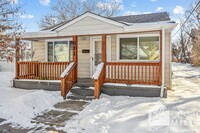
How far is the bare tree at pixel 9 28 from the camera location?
648cm

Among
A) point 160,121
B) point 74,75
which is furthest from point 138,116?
point 74,75

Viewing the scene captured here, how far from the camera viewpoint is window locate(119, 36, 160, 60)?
935cm

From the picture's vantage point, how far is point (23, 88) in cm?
1001

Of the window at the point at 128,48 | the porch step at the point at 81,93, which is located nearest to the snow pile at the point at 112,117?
the porch step at the point at 81,93

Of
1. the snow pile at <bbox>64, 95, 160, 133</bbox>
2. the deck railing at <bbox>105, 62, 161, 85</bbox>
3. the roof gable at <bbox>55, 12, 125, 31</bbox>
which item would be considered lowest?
the snow pile at <bbox>64, 95, 160, 133</bbox>

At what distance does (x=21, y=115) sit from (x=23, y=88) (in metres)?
4.60

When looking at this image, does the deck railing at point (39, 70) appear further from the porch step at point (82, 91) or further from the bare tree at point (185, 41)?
the bare tree at point (185, 41)

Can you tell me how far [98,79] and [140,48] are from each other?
3.00m

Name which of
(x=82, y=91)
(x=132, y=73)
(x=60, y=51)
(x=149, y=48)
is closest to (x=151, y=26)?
(x=149, y=48)

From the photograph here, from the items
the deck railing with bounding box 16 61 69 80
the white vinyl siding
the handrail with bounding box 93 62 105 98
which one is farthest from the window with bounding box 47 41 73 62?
the handrail with bounding box 93 62 105 98

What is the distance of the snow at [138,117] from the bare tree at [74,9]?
22120 millimetres

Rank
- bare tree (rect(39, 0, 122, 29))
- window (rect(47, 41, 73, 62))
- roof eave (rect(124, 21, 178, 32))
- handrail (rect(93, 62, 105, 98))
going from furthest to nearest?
bare tree (rect(39, 0, 122, 29)), window (rect(47, 41, 73, 62)), handrail (rect(93, 62, 105, 98)), roof eave (rect(124, 21, 178, 32))

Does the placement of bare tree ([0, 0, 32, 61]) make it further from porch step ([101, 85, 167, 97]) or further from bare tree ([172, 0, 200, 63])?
bare tree ([172, 0, 200, 63])

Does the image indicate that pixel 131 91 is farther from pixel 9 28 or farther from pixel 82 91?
pixel 9 28
